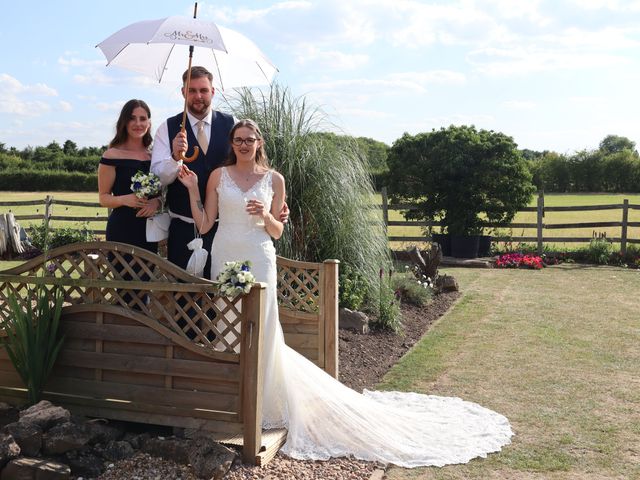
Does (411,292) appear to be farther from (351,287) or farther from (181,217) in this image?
(181,217)

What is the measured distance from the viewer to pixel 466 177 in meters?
17.9

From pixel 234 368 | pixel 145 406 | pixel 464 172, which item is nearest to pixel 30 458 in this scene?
pixel 145 406

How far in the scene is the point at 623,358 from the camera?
→ 24.7 ft

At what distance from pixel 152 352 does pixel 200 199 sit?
1079 millimetres

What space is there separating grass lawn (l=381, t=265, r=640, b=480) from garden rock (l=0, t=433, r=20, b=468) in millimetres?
2201

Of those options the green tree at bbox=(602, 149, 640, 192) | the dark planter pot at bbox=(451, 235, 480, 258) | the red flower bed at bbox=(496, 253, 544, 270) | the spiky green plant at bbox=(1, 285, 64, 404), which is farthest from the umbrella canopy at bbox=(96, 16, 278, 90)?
the green tree at bbox=(602, 149, 640, 192)

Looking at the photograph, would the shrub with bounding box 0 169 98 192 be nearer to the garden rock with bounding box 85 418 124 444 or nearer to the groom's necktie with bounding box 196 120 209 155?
the groom's necktie with bounding box 196 120 209 155

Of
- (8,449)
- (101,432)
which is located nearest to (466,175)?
(101,432)

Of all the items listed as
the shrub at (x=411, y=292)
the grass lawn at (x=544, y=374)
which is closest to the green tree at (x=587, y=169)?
the grass lawn at (x=544, y=374)

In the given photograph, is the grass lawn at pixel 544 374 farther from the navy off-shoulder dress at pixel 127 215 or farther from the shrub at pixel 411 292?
the navy off-shoulder dress at pixel 127 215

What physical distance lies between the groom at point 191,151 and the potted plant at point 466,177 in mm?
13185

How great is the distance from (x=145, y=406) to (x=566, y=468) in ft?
8.73

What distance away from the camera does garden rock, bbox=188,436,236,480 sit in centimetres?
396

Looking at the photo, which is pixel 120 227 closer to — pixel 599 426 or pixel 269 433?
pixel 269 433
